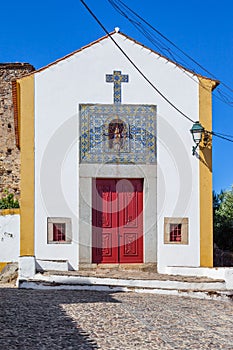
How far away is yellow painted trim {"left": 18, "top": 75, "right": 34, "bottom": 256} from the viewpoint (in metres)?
13.1

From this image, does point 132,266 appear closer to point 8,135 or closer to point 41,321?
point 41,321

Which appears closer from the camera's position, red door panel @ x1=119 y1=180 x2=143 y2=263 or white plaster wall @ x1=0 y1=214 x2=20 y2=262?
red door panel @ x1=119 y1=180 x2=143 y2=263

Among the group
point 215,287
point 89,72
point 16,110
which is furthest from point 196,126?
point 16,110

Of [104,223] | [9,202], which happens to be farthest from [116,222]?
[9,202]

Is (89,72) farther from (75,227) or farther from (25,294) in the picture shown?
(25,294)

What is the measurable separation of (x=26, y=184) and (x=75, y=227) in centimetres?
140

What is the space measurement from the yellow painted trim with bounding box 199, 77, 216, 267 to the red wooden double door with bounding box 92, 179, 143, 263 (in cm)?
135

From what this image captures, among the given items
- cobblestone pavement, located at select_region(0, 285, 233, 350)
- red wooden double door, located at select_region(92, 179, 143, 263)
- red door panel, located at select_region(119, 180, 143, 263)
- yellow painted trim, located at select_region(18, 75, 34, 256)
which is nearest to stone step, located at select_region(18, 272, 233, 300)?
cobblestone pavement, located at select_region(0, 285, 233, 350)

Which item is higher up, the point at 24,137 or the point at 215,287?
the point at 24,137

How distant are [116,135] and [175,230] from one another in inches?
96.2

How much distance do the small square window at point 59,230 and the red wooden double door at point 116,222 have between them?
0.55 m

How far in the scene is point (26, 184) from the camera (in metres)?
13.2

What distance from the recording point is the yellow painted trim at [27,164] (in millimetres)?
13141

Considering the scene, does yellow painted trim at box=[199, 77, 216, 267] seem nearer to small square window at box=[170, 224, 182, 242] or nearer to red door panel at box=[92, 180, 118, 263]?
small square window at box=[170, 224, 182, 242]
